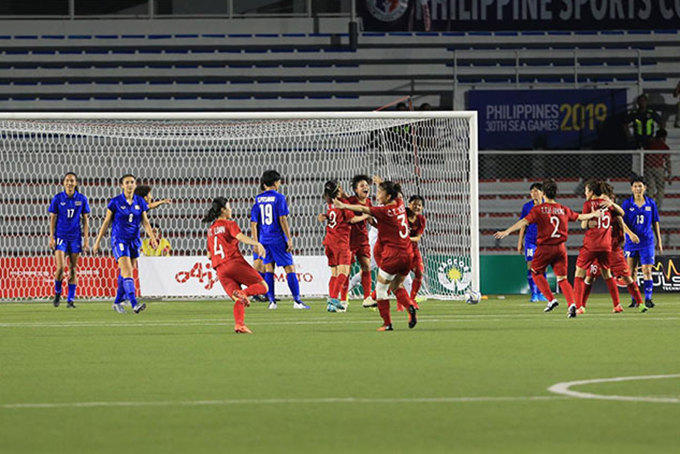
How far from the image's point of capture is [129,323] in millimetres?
14906

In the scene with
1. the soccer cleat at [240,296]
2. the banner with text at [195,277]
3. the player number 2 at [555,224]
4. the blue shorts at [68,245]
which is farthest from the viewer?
the banner with text at [195,277]

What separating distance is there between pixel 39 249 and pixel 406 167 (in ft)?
22.2

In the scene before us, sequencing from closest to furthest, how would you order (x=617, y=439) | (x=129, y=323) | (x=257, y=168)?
(x=617, y=439) < (x=129, y=323) < (x=257, y=168)

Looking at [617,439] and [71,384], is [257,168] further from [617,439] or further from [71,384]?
[617,439]

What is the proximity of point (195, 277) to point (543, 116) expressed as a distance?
884cm

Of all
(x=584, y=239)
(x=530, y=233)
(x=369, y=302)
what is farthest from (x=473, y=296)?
(x=584, y=239)

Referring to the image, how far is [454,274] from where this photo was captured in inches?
828

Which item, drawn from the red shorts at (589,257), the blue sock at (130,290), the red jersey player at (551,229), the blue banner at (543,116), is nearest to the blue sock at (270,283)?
Result: the blue sock at (130,290)

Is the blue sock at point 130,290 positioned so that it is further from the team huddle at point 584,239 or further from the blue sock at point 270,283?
the team huddle at point 584,239

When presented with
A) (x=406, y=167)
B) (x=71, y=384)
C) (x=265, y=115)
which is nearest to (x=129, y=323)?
(x=265, y=115)

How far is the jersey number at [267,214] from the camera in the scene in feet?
58.8

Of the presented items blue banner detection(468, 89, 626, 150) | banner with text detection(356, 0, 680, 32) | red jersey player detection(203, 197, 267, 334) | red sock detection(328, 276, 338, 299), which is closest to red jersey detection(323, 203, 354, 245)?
red sock detection(328, 276, 338, 299)

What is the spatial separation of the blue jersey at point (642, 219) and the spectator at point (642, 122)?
6806 millimetres

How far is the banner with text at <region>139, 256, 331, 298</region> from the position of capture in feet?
70.2
